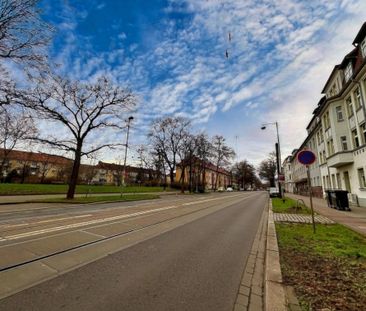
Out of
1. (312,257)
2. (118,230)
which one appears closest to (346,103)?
(312,257)

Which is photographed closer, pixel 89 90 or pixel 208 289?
pixel 208 289

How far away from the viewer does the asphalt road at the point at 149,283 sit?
3285mm

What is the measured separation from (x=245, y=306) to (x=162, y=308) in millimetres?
1203

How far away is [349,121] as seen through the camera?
894 inches

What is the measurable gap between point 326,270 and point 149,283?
3388 millimetres

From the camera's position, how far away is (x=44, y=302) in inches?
129

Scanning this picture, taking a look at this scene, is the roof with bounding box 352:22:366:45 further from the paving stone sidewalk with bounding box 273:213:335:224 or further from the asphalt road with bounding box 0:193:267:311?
the asphalt road with bounding box 0:193:267:311

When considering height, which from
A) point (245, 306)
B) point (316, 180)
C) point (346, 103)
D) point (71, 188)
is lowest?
point (245, 306)

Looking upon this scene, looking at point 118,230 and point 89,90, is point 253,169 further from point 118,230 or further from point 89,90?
point 118,230

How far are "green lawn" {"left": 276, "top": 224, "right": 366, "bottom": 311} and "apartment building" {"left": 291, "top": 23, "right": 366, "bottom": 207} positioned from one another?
16.0 meters

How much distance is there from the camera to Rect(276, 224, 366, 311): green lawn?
3349 mm

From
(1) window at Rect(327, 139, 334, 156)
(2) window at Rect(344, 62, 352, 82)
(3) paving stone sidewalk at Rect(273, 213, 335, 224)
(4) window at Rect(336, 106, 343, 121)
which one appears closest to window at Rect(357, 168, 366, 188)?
(4) window at Rect(336, 106, 343, 121)

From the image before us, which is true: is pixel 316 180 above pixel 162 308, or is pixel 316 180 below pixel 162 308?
above

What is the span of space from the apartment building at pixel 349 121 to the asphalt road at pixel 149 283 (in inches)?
767
